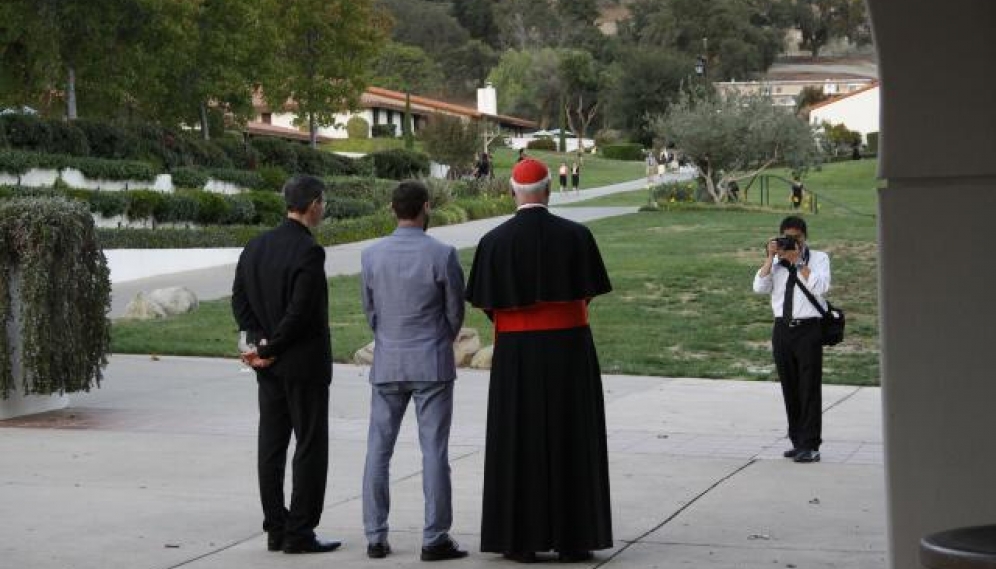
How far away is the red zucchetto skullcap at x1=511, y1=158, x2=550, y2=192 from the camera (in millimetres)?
7699

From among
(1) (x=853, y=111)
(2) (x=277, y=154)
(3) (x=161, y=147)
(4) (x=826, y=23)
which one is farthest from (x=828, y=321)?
(4) (x=826, y=23)

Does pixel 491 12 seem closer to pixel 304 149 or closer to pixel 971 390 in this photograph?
pixel 304 149

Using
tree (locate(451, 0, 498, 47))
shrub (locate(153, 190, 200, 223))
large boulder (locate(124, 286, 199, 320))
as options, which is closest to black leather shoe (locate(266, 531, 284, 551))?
large boulder (locate(124, 286, 199, 320))

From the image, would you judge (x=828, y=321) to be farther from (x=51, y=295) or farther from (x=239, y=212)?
(x=239, y=212)

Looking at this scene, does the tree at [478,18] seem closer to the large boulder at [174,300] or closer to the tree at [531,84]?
the tree at [531,84]

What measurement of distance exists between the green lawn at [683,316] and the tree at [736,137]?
34.0 ft

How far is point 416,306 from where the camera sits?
770 cm

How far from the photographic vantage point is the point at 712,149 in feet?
148

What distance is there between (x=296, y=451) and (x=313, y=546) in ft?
1.47

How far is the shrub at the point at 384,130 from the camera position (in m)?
88.5

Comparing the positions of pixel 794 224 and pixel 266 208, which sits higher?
pixel 794 224

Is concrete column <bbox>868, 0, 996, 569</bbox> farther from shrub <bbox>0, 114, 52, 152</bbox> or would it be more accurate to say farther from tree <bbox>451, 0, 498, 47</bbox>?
tree <bbox>451, 0, 498, 47</bbox>

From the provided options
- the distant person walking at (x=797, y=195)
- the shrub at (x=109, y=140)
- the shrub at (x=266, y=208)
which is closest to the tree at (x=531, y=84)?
the distant person walking at (x=797, y=195)

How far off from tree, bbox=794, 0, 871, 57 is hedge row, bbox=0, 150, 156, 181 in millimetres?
137602
